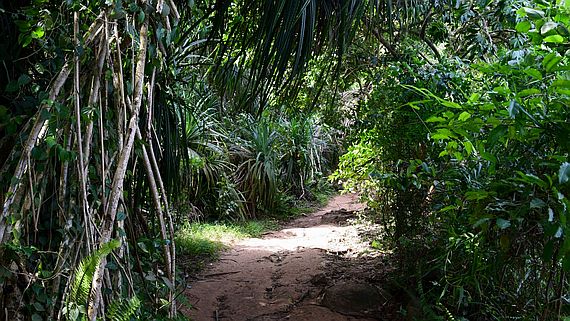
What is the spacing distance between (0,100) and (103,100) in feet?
2.06

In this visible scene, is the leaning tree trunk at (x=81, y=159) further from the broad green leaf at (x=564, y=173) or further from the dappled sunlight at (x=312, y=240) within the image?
the dappled sunlight at (x=312, y=240)

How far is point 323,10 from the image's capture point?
2.14 meters

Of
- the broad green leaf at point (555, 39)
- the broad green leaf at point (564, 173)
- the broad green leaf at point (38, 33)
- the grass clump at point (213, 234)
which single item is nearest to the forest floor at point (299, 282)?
the grass clump at point (213, 234)

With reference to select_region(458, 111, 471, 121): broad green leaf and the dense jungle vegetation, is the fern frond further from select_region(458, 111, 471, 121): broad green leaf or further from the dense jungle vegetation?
select_region(458, 111, 471, 121): broad green leaf

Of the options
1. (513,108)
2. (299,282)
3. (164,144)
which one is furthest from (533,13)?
(299,282)

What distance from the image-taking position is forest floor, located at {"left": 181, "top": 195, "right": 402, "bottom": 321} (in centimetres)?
344

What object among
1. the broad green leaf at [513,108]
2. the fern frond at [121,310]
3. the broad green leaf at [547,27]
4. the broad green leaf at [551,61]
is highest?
the broad green leaf at [547,27]

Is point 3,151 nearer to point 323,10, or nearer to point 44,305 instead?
point 44,305

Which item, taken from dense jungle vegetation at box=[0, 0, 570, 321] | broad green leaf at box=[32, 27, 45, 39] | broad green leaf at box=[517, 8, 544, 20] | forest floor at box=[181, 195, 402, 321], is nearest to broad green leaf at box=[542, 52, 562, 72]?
dense jungle vegetation at box=[0, 0, 570, 321]

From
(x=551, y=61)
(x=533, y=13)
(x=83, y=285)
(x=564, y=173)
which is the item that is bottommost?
(x=83, y=285)

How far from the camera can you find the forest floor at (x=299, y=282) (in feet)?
11.3

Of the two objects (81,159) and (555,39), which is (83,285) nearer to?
(81,159)

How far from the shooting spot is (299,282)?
164 inches

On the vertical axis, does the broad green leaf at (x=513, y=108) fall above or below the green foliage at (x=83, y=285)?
above
